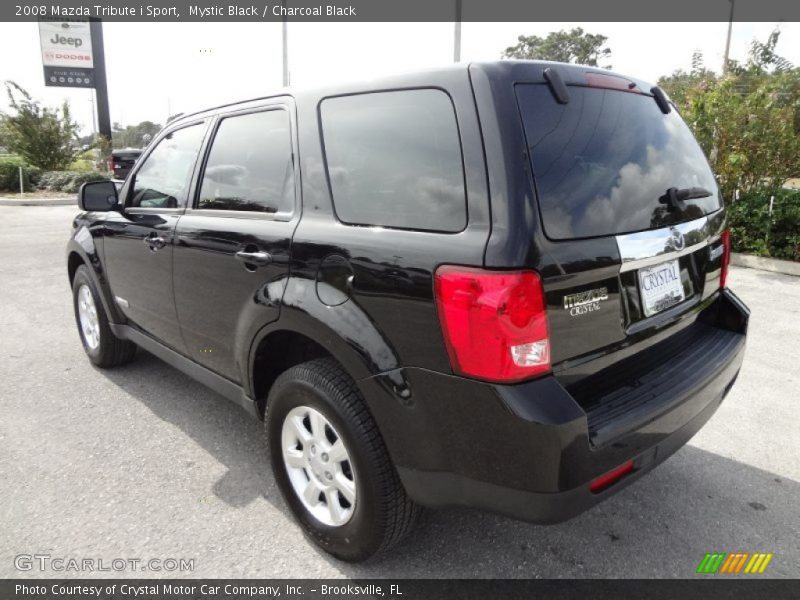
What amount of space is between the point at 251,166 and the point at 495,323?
1553mm

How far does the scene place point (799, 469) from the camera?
9.87 feet

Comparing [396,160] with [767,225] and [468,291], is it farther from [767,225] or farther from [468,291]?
[767,225]

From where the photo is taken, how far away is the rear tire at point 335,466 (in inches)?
80.1

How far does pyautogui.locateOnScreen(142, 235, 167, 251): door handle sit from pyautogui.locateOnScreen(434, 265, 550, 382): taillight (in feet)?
6.65

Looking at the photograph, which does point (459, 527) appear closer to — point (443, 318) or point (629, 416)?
point (629, 416)

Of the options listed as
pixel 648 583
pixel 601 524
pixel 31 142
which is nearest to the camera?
pixel 648 583

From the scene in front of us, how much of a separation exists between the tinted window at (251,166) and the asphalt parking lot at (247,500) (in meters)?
1.38

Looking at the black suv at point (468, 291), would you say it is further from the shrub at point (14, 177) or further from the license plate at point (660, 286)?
the shrub at point (14, 177)

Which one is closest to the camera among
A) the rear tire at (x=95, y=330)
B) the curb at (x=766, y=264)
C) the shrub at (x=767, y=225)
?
the rear tire at (x=95, y=330)

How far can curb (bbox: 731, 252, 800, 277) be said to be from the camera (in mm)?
7652

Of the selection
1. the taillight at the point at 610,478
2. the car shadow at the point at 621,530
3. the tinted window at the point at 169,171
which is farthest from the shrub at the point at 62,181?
the taillight at the point at 610,478

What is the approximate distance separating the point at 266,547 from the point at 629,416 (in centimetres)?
155

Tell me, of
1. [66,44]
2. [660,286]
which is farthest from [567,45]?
[660,286]

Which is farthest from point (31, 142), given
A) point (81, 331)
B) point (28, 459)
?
point (28, 459)
